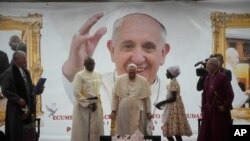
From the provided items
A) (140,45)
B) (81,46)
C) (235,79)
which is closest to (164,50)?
(140,45)

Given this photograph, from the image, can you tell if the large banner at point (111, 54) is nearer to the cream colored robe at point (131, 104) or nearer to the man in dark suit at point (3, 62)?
the man in dark suit at point (3, 62)

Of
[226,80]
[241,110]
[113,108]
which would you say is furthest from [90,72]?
[241,110]

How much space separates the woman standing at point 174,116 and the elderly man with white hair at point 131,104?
109 centimetres

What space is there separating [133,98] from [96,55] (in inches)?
76.0

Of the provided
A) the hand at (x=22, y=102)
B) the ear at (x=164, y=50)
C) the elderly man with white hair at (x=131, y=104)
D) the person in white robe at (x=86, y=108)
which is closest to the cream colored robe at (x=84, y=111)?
the person in white robe at (x=86, y=108)

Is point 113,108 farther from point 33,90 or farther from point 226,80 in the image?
point 226,80

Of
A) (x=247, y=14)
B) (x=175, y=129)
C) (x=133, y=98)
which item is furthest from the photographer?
(x=247, y=14)

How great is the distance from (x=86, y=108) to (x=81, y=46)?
1.79 meters

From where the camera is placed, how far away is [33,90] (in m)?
7.66

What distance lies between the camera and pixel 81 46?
9.73m

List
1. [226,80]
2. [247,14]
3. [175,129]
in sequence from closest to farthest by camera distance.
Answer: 1. [226,80]
2. [175,129]
3. [247,14]

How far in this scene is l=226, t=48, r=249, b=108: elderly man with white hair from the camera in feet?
31.2

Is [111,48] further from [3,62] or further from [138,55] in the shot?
[3,62]

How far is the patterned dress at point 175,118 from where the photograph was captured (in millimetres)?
9047
